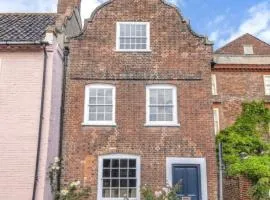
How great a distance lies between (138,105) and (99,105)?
1.66 meters

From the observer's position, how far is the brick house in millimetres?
15945

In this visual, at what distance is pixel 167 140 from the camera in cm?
1628

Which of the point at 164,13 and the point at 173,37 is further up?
the point at 164,13

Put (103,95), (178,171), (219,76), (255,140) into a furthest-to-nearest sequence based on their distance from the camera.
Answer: (219,76), (255,140), (103,95), (178,171)

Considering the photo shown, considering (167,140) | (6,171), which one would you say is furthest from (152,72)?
(6,171)

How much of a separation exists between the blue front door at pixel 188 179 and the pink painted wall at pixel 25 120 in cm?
509

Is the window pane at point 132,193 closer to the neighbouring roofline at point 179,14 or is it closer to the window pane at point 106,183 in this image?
the window pane at point 106,183

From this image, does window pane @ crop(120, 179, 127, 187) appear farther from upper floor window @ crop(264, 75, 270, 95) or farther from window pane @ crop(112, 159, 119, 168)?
upper floor window @ crop(264, 75, 270, 95)

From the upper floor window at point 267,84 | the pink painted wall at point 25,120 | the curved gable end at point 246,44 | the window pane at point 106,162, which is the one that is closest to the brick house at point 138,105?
the window pane at point 106,162

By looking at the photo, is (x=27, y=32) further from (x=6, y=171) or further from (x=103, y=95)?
(x=6, y=171)

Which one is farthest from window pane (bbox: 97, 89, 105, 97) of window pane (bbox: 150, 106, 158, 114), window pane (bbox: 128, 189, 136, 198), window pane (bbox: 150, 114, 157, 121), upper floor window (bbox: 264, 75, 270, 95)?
upper floor window (bbox: 264, 75, 270, 95)

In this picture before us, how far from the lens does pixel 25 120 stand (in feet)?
51.2

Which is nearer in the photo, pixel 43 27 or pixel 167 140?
pixel 167 140

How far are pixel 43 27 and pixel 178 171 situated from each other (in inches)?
359
